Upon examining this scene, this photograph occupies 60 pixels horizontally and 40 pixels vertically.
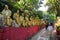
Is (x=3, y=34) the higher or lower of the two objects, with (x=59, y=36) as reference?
higher

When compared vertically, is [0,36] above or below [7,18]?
below

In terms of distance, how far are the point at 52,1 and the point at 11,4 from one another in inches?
433

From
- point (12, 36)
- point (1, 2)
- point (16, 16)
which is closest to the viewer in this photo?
point (12, 36)

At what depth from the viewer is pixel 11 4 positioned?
19.7 metres

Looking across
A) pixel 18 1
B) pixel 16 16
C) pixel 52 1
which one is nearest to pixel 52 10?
pixel 52 1

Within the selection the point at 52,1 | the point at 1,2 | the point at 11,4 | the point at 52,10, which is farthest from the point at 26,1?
the point at 1,2

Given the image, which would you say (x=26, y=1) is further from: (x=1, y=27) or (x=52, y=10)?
(x=1, y=27)

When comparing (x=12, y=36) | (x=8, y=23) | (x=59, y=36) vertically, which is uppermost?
(x=8, y=23)

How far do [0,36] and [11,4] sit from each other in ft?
33.4

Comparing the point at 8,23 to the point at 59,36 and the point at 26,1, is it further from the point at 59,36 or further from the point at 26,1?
the point at 26,1

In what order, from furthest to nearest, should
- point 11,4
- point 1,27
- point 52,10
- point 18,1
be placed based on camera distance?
point 52,10 → point 18,1 → point 11,4 → point 1,27

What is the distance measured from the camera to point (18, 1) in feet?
79.0

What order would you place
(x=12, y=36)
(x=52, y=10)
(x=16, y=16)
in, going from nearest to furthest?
(x=12, y=36), (x=16, y=16), (x=52, y=10)

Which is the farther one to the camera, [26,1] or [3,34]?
[26,1]
